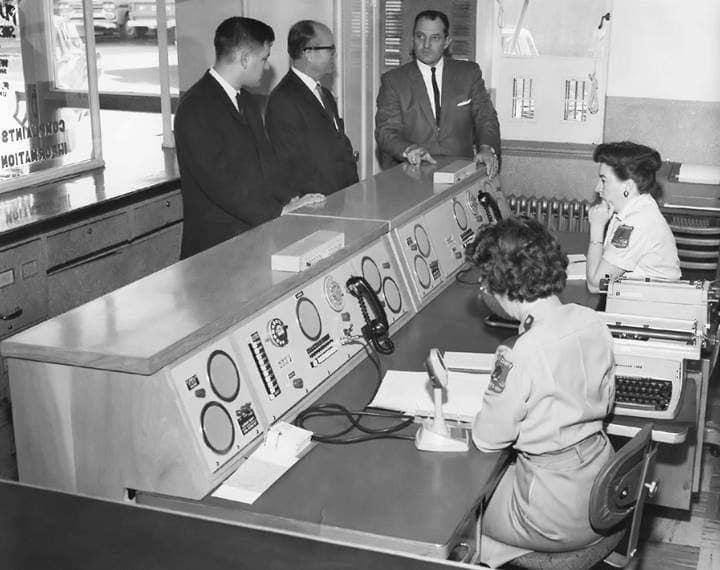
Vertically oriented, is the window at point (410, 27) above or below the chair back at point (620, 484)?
above

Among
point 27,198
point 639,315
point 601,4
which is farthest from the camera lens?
point 601,4

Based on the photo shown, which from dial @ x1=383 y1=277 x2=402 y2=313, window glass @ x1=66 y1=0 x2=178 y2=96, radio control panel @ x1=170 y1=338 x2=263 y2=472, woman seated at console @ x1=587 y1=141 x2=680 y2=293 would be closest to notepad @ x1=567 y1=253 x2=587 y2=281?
woman seated at console @ x1=587 y1=141 x2=680 y2=293

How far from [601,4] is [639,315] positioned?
322 centimetres

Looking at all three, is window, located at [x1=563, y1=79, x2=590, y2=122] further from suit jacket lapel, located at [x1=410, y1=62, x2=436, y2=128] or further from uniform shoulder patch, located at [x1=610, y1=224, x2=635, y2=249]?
uniform shoulder patch, located at [x1=610, y1=224, x2=635, y2=249]

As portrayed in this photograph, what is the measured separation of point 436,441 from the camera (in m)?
2.47

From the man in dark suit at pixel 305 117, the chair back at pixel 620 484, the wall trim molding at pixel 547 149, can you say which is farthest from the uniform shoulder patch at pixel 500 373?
the wall trim molding at pixel 547 149

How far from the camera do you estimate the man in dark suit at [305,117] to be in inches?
182

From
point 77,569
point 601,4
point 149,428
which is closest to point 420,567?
point 77,569

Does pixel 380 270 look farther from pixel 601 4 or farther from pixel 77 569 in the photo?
pixel 601 4

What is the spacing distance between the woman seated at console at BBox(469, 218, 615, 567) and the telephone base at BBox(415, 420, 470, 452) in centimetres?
4

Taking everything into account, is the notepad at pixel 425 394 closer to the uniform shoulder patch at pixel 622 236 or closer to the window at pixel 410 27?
the uniform shoulder patch at pixel 622 236

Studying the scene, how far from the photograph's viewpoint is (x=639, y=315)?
126 inches

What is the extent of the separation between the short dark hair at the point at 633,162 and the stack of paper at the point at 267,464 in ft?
5.46

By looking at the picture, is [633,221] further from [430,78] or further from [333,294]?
[430,78]
